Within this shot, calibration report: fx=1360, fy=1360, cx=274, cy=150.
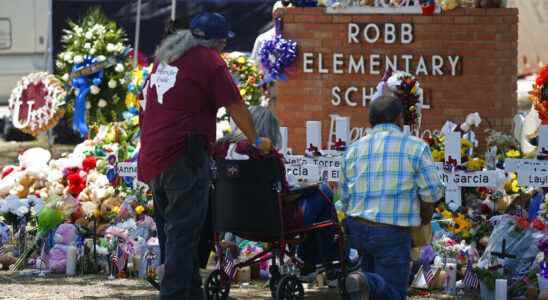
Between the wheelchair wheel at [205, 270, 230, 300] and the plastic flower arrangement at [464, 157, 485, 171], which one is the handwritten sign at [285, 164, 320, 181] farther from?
the wheelchair wheel at [205, 270, 230, 300]

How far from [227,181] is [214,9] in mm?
9544

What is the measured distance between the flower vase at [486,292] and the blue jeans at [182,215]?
6.19ft

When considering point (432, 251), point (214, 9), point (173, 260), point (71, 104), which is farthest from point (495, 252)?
point (214, 9)

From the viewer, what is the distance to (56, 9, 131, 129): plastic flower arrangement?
13.1 meters

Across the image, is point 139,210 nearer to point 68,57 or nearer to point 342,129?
point 342,129

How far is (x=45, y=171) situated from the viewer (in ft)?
36.6

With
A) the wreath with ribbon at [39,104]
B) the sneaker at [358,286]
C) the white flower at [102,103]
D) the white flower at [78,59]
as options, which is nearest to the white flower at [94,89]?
the white flower at [102,103]

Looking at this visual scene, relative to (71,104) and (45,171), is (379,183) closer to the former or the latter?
(45,171)

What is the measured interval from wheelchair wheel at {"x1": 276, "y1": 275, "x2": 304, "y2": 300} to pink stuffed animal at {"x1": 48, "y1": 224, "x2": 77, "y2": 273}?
6.68ft

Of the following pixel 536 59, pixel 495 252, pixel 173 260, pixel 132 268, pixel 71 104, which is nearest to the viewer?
pixel 173 260

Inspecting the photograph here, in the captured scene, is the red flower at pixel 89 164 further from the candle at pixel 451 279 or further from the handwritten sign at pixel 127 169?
the candle at pixel 451 279

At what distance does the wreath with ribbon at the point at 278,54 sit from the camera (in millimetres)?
11648

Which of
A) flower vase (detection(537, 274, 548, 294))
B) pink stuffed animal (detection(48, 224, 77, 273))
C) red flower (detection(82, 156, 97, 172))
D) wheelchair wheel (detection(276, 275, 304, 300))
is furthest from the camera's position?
red flower (detection(82, 156, 97, 172))

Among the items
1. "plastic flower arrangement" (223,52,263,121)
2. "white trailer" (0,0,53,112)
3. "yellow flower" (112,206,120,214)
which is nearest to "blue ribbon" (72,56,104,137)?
"plastic flower arrangement" (223,52,263,121)
